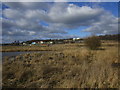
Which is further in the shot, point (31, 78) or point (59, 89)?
point (31, 78)

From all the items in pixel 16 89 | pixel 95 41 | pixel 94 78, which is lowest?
pixel 16 89

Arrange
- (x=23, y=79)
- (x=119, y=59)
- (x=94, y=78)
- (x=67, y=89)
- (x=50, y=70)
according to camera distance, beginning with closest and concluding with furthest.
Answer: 1. (x=67, y=89)
2. (x=94, y=78)
3. (x=23, y=79)
4. (x=50, y=70)
5. (x=119, y=59)

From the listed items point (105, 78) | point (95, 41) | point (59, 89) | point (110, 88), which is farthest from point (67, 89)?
point (95, 41)

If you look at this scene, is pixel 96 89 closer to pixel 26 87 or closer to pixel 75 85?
pixel 75 85

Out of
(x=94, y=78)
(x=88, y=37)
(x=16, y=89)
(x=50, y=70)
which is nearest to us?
(x=16, y=89)

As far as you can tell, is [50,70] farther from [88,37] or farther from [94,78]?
[88,37]

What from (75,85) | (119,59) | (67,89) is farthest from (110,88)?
(119,59)

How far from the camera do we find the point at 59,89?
3643 millimetres

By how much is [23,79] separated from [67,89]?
234 centimetres

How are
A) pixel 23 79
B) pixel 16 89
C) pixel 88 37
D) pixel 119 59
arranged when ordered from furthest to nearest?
pixel 88 37, pixel 119 59, pixel 23 79, pixel 16 89

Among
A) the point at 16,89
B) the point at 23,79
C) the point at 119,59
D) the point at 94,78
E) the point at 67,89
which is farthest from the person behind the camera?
the point at 119,59

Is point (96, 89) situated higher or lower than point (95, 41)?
lower

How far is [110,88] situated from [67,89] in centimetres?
158

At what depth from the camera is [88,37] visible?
22.3m
